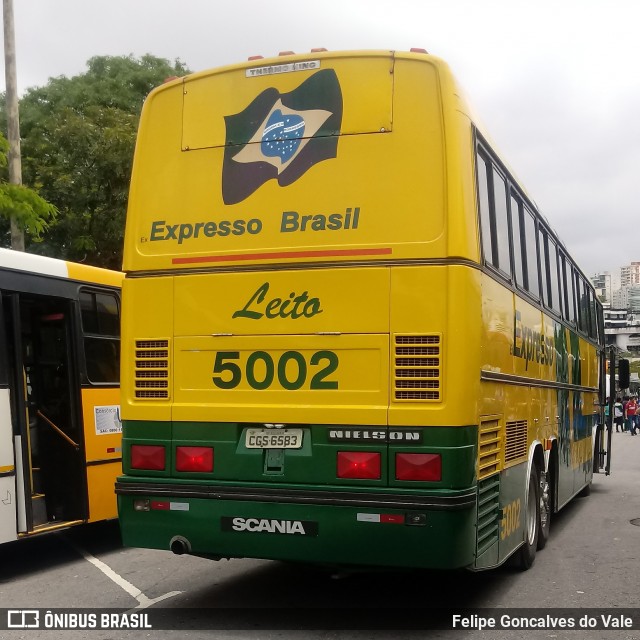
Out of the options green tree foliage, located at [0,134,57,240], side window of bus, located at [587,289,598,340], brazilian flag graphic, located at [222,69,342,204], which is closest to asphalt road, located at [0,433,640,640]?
brazilian flag graphic, located at [222,69,342,204]

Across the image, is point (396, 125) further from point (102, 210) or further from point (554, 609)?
point (102, 210)

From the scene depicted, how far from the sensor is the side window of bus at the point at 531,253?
28.5 ft

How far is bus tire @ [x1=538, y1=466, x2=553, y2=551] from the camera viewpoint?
9219 mm

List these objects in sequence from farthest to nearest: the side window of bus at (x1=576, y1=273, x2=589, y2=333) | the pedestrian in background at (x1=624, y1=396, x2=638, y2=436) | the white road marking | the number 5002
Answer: the pedestrian in background at (x1=624, y1=396, x2=638, y2=436) < the side window of bus at (x1=576, y1=273, x2=589, y2=333) < the white road marking < the number 5002

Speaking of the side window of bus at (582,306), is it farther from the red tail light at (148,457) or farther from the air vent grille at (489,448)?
the red tail light at (148,457)

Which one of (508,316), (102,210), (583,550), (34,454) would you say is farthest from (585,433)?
(102,210)

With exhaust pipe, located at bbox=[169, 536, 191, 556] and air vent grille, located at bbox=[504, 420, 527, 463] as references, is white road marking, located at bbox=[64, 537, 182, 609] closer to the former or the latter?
exhaust pipe, located at bbox=[169, 536, 191, 556]

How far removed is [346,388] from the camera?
20.1ft

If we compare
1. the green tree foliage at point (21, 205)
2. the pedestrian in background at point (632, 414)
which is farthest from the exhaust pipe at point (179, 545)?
the pedestrian in background at point (632, 414)

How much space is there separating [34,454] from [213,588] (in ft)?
9.30

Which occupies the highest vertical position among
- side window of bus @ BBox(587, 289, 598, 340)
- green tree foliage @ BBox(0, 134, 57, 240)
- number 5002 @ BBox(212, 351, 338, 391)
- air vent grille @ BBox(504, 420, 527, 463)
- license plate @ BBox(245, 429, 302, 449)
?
green tree foliage @ BBox(0, 134, 57, 240)

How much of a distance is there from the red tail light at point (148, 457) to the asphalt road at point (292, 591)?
1.07 meters

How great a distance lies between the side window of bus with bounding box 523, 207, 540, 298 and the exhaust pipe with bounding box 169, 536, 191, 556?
394 cm

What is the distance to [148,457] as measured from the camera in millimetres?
6570
